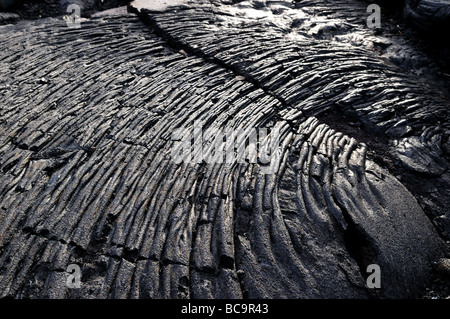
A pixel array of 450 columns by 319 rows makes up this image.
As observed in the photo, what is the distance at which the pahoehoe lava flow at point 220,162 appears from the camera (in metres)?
2.53

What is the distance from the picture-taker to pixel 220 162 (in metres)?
3.28

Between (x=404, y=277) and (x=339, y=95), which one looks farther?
(x=339, y=95)

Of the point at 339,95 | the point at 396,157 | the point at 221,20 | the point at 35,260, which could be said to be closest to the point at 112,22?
the point at 221,20

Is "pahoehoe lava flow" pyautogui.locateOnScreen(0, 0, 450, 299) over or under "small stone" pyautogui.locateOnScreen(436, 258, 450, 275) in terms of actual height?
over

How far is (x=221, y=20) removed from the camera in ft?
18.1

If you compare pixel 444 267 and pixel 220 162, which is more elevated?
pixel 220 162

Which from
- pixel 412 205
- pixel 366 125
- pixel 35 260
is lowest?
pixel 35 260

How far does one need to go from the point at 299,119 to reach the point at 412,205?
4.68 feet

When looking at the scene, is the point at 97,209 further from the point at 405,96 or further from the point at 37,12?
the point at 37,12

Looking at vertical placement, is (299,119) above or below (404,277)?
above

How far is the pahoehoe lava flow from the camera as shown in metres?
2.53

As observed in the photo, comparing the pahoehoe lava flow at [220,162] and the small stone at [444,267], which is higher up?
the pahoehoe lava flow at [220,162]

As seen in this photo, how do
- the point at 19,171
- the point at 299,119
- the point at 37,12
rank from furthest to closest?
the point at 37,12 < the point at 299,119 < the point at 19,171

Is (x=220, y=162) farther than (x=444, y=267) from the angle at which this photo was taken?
Yes
